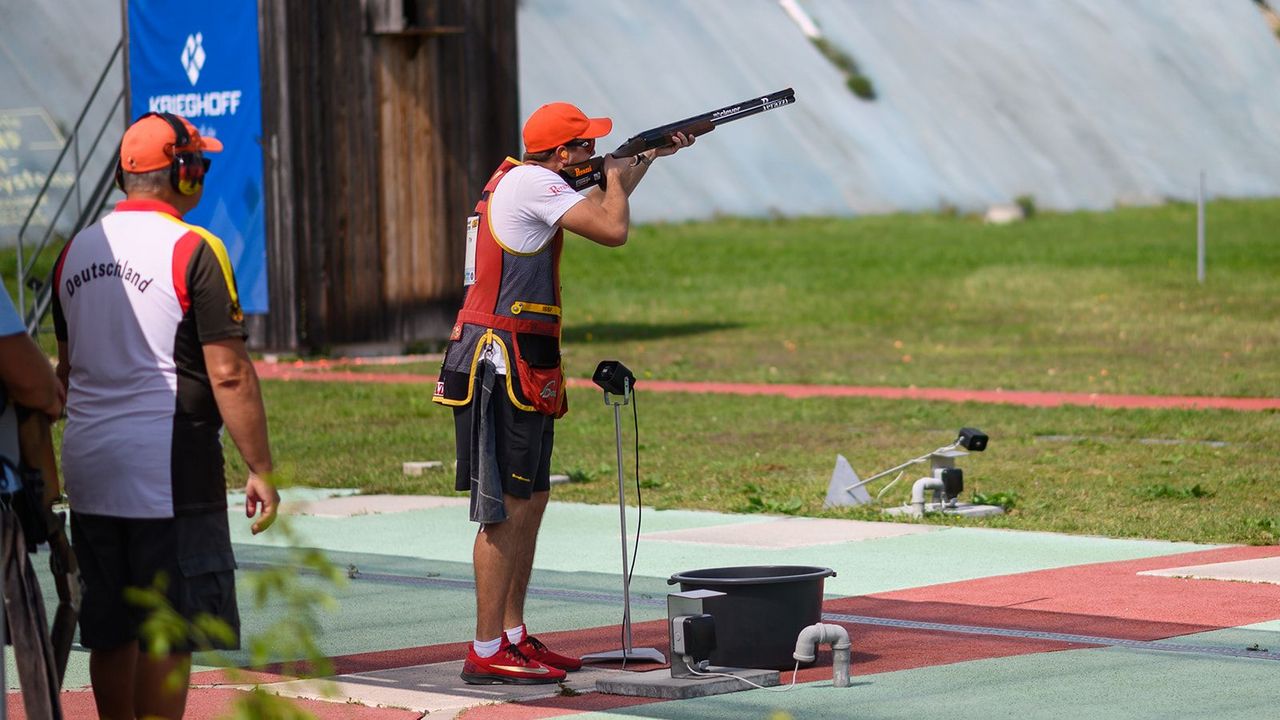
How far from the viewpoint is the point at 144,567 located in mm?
5418

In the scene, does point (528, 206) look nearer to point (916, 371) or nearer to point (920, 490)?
point (920, 490)

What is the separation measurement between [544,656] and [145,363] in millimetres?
2167

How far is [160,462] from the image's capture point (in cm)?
538

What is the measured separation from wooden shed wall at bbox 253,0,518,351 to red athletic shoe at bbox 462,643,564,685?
50.3 feet

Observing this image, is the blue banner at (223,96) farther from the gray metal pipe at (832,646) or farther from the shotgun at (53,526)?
the shotgun at (53,526)

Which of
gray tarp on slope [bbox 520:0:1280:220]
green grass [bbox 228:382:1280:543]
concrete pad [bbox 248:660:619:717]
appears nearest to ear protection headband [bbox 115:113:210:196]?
concrete pad [bbox 248:660:619:717]

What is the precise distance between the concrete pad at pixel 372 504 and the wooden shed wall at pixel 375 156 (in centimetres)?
976

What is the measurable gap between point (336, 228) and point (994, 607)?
582 inches

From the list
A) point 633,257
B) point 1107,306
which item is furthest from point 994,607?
point 633,257

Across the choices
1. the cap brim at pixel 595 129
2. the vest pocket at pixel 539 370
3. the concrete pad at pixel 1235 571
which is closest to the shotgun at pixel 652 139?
the cap brim at pixel 595 129

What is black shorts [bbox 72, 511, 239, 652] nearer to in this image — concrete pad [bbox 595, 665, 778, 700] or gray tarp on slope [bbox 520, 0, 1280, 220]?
concrete pad [bbox 595, 665, 778, 700]

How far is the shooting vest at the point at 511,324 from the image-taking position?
700cm

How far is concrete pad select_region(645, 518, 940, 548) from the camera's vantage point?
1034 centimetres

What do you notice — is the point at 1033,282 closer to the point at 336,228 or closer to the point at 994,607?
the point at 336,228
